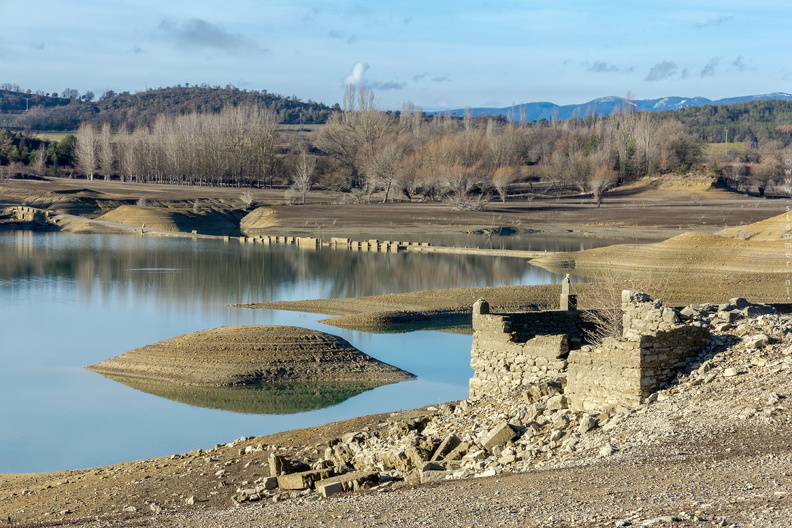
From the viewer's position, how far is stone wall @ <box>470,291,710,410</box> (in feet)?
37.0

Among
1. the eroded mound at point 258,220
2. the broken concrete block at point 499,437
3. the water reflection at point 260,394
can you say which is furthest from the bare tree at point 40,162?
the broken concrete block at point 499,437

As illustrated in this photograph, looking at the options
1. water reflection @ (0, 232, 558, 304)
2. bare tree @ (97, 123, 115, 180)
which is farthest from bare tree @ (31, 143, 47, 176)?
water reflection @ (0, 232, 558, 304)

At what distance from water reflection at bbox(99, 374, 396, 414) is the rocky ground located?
6.64m

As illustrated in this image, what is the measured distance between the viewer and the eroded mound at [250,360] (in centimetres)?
2453

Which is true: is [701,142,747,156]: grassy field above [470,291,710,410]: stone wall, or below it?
above

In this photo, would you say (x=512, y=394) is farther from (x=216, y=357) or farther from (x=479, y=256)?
(x=479, y=256)

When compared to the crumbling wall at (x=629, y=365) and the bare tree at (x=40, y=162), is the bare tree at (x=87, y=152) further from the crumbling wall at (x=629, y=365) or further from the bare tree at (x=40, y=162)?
the crumbling wall at (x=629, y=365)

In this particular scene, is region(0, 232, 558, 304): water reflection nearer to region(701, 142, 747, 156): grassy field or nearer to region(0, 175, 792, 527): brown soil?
region(0, 175, 792, 527): brown soil

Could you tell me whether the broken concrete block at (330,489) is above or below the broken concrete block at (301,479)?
above

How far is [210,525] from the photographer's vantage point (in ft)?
31.2

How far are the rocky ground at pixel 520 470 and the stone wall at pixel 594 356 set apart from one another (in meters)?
0.22

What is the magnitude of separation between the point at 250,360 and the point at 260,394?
215 centimetres

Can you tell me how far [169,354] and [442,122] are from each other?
13762 cm

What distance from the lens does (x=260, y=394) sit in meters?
23.2
